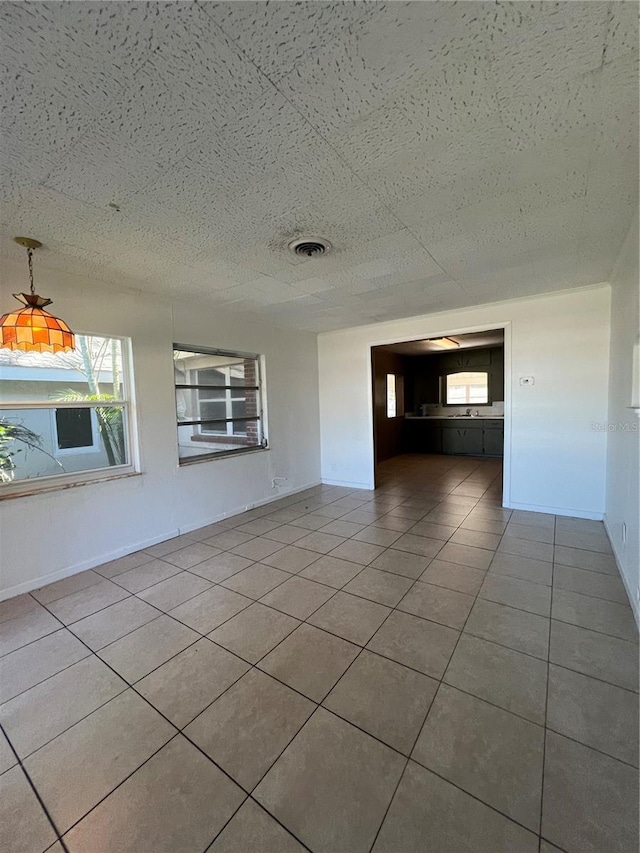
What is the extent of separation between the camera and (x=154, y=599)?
2436mm

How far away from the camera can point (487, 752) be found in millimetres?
1308

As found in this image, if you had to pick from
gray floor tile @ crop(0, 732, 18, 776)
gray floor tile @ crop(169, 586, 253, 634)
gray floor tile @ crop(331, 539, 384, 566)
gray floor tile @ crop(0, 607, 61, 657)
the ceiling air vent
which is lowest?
gray floor tile @ crop(0, 732, 18, 776)

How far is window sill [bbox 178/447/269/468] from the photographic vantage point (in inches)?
146

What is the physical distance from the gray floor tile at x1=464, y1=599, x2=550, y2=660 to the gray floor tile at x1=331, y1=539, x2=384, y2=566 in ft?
3.08

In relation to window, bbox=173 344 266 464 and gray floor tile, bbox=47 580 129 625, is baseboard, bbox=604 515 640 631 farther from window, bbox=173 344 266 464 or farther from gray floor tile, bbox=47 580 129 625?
window, bbox=173 344 266 464

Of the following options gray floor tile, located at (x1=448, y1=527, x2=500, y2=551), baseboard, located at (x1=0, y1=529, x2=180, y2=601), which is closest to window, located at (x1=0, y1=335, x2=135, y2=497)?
baseboard, located at (x1=0, y1=529, x2=180, y2=601)

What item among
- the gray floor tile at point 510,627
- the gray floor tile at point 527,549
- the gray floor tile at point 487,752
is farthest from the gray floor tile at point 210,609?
the gray floor tile at point 527,549

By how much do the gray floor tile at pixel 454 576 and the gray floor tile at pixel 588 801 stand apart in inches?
43.7

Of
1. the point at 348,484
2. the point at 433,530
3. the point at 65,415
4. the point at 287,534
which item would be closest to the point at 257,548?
the point at 287,534

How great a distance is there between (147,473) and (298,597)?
1.93 metres

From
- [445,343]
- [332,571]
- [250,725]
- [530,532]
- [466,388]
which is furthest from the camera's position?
[466,388]

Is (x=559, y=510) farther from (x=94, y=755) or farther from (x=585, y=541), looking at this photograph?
(x=94, y=755)

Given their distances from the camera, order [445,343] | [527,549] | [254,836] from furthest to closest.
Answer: [445,343] → [527,549] → [254,836]

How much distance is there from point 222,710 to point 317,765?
50cm
